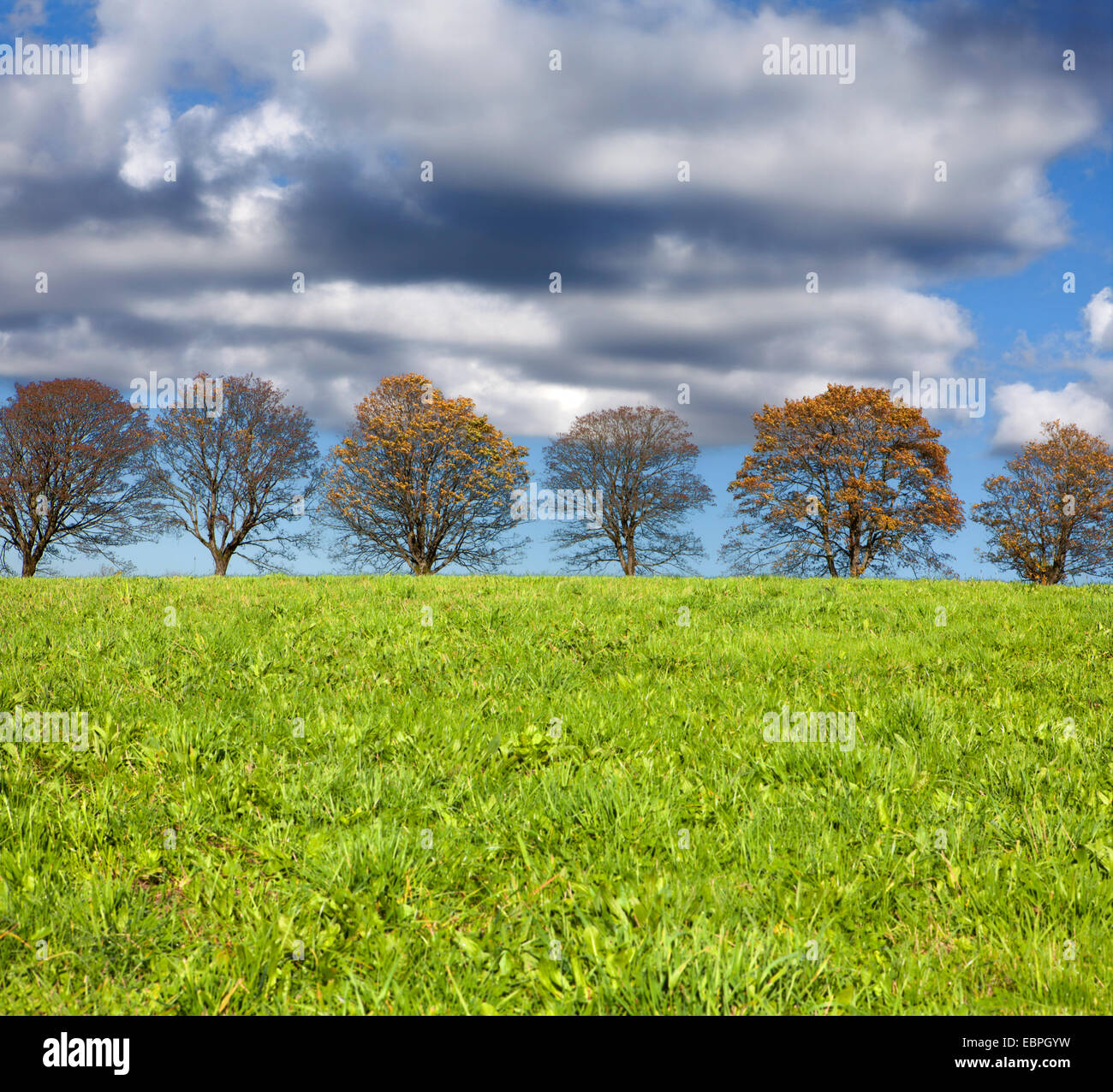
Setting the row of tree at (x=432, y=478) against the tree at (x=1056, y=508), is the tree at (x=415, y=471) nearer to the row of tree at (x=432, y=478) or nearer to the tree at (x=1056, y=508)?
the row of tree at (x=432, y=478)

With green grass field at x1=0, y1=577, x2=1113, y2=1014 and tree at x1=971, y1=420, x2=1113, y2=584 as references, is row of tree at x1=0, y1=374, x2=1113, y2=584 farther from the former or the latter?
green grass field at x1=0, y1=577, x2=1113, y2=1014

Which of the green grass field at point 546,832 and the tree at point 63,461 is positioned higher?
the tree at point 63,461

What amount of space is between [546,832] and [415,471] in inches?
1432

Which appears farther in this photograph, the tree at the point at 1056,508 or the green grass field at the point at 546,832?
the tree at the point at 1056,508

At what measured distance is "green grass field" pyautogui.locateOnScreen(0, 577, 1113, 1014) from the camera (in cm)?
334

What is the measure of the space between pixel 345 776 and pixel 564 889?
1.91m

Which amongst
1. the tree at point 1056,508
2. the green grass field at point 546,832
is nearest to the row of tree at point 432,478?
the tree at point 1056,508

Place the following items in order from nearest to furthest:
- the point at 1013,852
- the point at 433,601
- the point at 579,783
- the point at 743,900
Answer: the point at 743,900
the point at 1013,852
the point at 579,783
the point at 433,601

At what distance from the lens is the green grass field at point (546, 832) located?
11.0 ft

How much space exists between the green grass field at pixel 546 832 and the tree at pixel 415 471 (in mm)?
31188

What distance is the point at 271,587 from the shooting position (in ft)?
43.1
